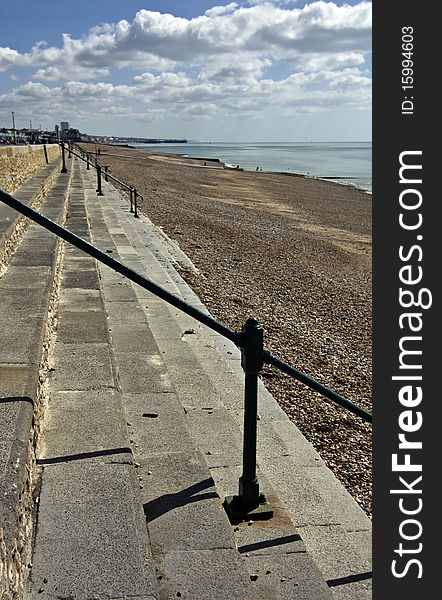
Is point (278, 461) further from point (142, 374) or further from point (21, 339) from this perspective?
point (21, 339)

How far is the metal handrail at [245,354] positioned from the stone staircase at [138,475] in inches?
4.0

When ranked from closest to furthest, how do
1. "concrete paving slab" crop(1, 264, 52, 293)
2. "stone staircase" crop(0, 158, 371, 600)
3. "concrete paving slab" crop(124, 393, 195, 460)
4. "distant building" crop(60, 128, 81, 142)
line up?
"stone staircase" crop(0, 158, 371, 600) < "concrete paving slab" crop(124, 393, 195, 460) < "concrete paving slab" crop(1, 264, 52, 293) < "distant building" crop(60, 128, 81, 142)

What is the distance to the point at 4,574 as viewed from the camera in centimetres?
164

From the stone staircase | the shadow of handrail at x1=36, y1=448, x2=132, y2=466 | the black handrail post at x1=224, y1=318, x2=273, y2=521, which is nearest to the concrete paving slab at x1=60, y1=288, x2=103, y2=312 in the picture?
the stone staircase

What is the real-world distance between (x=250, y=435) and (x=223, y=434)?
1.18 m

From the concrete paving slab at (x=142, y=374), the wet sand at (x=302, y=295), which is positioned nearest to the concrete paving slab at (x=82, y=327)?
the concrete paving slab at (x=142, y=374)

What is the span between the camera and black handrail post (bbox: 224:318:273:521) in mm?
2527

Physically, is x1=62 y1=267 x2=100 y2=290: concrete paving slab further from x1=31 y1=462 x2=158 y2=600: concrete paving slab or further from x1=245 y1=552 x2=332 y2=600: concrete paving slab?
x1=245 y1=552 x2=332 y2=600: concrete paving slab

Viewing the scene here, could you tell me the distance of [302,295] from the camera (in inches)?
429

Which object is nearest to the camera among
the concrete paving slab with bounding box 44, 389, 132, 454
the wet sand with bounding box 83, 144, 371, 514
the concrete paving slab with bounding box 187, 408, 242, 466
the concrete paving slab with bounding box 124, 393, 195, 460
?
the concrete paving slab with bounding box 44, 389, 132, 454

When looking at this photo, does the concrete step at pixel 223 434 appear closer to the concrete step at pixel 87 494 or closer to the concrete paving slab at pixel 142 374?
the concrete paving slab at pixel 142 374

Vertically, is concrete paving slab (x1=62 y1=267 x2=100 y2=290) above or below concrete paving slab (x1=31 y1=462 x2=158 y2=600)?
above

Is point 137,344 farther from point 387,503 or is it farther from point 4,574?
point 4,574

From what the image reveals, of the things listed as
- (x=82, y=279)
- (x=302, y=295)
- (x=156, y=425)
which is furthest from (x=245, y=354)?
(x=302, y=295)
